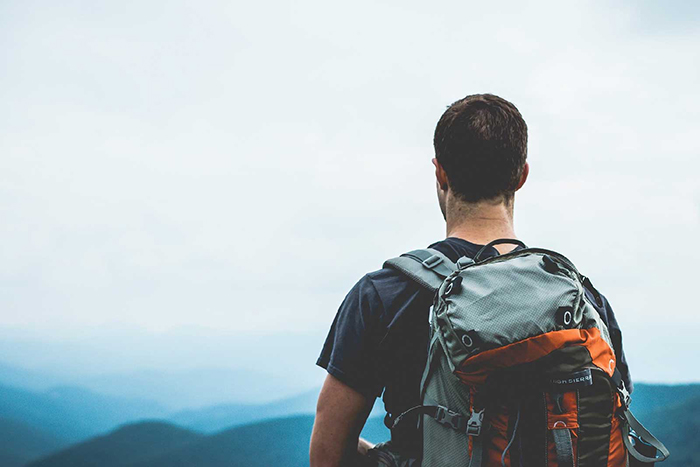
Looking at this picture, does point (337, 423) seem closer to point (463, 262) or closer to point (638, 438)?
point (463, 262)

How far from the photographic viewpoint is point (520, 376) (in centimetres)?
175

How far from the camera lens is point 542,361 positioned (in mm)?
1735

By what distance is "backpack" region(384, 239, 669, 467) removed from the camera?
1720 mm

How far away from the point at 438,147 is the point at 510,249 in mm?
368

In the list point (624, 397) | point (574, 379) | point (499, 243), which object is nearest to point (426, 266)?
point (499, 243)

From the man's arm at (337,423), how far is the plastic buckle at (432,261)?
40cm

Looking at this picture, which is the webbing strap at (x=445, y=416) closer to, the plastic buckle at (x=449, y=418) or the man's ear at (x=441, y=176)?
the plastic buckle at (x=449, y=418)

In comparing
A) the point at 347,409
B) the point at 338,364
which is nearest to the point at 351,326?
the point at 338,364

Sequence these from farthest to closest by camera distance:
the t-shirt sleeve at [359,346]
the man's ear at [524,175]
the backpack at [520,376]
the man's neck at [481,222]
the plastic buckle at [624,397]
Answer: the man's ear at [524,175] → the man's neck at [481,222] → the t-shirt sleeve at [359,346] → the plastic buckle at [624,397] → the backpack at [520,376]

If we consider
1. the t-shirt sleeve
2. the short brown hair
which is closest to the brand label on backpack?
the t-shirt sleeve

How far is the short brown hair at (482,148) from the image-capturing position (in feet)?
6.82

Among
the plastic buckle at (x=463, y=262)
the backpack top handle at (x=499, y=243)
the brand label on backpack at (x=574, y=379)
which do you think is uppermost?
the backpack top handle at (x=499, y=243)

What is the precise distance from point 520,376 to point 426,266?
15.4 inches

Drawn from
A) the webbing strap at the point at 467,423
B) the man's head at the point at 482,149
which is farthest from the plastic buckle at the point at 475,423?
the man's head at the point at 482,149
